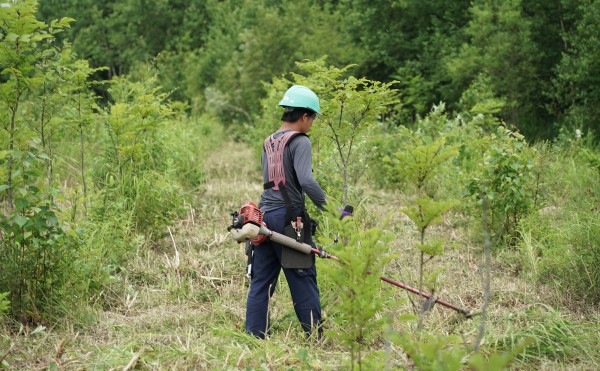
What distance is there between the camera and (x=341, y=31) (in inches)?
762

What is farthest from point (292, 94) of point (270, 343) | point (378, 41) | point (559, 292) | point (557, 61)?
point (378, 41)

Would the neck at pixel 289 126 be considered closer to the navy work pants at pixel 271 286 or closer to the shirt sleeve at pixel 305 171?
the shirt sleeve at pixel 305 171

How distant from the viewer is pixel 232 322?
192 inches

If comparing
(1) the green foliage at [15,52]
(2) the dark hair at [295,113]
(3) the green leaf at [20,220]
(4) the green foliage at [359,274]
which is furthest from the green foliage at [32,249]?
(4) the green foliage at [359,274]

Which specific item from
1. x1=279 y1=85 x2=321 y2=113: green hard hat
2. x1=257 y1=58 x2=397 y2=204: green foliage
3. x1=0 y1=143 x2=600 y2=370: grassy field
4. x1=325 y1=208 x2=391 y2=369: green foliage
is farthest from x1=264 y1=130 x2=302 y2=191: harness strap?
x1=325 y1=208 x2=391 y2=369: green foliage

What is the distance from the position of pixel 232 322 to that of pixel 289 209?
1.11 m

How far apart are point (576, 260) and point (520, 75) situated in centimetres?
906

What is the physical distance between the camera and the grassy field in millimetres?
3883

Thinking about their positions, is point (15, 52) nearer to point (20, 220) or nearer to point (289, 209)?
→ point (20, 220)

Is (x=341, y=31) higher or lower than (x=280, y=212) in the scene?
higher

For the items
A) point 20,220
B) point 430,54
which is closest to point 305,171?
point 20,220

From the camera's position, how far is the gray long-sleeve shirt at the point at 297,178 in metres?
4.24

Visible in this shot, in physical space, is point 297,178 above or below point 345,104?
below

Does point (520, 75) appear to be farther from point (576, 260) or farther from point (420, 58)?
point (576, 260)
